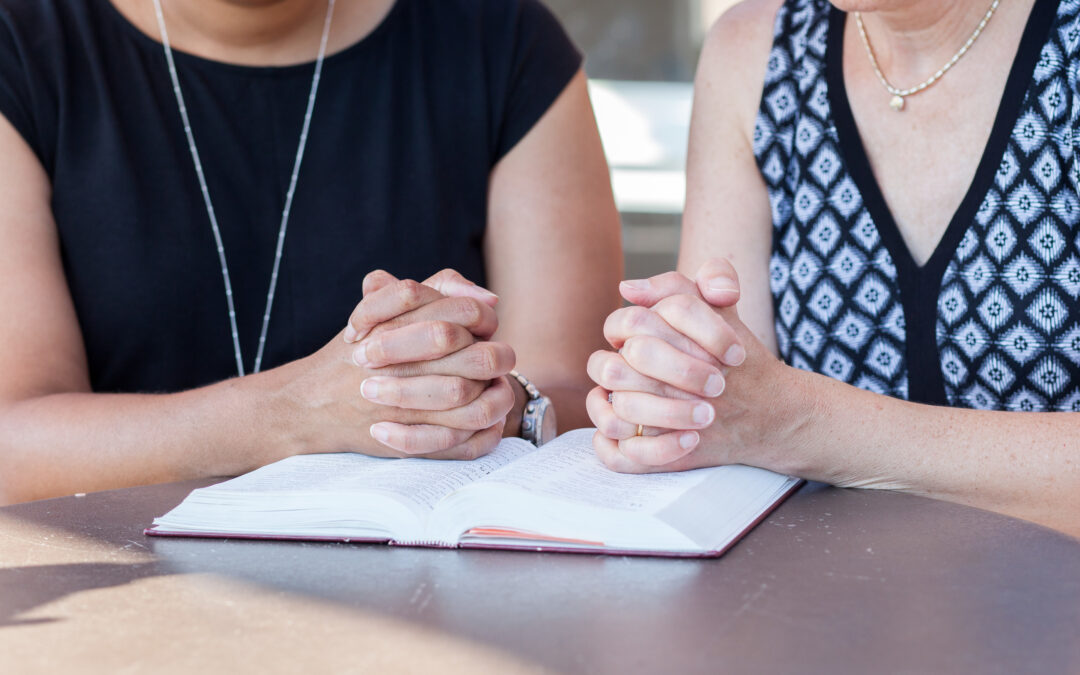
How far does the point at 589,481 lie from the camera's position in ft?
3.05

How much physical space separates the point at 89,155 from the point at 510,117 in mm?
623

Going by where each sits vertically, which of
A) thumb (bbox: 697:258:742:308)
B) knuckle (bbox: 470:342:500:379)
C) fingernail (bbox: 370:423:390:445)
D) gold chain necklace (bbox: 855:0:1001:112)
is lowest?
fingernail (bbox: 370:423:390:445)

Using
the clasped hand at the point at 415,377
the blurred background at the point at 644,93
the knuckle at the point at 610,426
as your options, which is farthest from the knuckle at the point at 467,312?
the blurred background at the point at 644,93

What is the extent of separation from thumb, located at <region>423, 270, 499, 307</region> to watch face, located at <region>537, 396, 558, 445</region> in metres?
0.17

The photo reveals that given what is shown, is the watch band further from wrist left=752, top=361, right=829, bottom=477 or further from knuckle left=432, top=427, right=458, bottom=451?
wrist left=752, top=361, right=829, bottom=477

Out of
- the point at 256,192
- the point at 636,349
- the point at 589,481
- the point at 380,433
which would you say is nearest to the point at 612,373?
the point at 636,349

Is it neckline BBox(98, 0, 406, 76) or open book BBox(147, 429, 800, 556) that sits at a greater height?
neckline BBox(98, 0, 406, 76)

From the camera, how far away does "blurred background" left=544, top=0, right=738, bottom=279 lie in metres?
4.45

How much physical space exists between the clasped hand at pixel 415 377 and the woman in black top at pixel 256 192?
17cm

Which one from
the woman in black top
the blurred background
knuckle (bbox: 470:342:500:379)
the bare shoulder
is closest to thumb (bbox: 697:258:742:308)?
knuckle (bbox: 470:342:500:379)

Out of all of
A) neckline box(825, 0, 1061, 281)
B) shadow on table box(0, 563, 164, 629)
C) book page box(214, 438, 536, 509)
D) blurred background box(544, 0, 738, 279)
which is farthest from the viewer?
blurred background box(544, 0, 738, 279)

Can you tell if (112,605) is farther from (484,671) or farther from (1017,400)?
(1017,400)

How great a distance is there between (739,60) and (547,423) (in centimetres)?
64

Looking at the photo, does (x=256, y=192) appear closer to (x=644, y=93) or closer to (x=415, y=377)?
(x=415, y=377)
